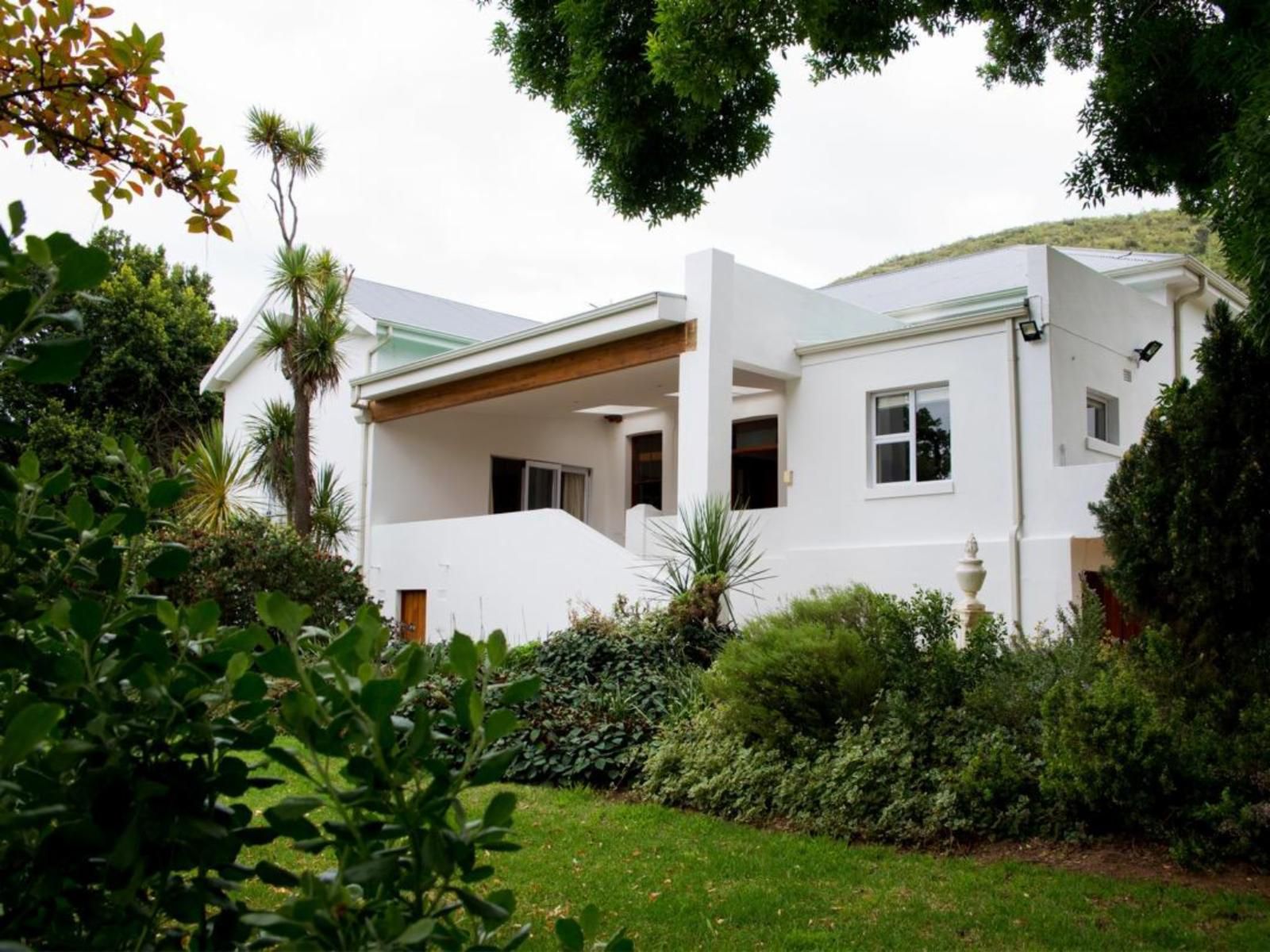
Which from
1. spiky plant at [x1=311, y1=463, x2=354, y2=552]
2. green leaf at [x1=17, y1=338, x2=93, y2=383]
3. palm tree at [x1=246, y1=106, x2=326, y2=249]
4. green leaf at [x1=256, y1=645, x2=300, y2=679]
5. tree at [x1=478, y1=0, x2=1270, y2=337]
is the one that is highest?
palm tree at [x1=246, y1=106, x2=326, y2=249]

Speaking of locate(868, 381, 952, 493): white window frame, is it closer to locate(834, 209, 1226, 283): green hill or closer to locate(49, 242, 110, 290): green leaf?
locate(49, 242, 110, 290): green leaf

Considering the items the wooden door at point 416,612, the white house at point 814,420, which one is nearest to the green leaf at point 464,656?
the white house at point 814,420

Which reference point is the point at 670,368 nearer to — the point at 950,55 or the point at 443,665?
the point at 950,55

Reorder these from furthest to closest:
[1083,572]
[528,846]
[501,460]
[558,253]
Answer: [558,253]
[501,460]
[1083,572]
[528,846]

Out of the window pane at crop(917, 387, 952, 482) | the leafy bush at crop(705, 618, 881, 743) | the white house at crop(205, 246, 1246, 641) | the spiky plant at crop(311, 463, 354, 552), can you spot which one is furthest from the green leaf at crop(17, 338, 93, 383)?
the spiky plant at crop(311, 463, 354, 552)

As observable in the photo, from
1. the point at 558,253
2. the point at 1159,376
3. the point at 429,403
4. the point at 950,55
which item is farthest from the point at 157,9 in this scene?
the point at 558,253

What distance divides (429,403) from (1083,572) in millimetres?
10507

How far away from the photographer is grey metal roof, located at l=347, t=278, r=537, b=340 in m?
20.5

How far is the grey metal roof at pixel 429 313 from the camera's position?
2045 centimetres

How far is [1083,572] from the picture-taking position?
12.2m

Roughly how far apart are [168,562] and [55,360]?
37 cm

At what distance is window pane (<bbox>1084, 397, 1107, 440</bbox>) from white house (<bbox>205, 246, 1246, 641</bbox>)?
0.11ft

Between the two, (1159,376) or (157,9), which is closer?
(157,9)

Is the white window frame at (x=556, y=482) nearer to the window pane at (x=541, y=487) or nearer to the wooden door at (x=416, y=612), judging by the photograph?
the window pane at (x=541, y=487)
